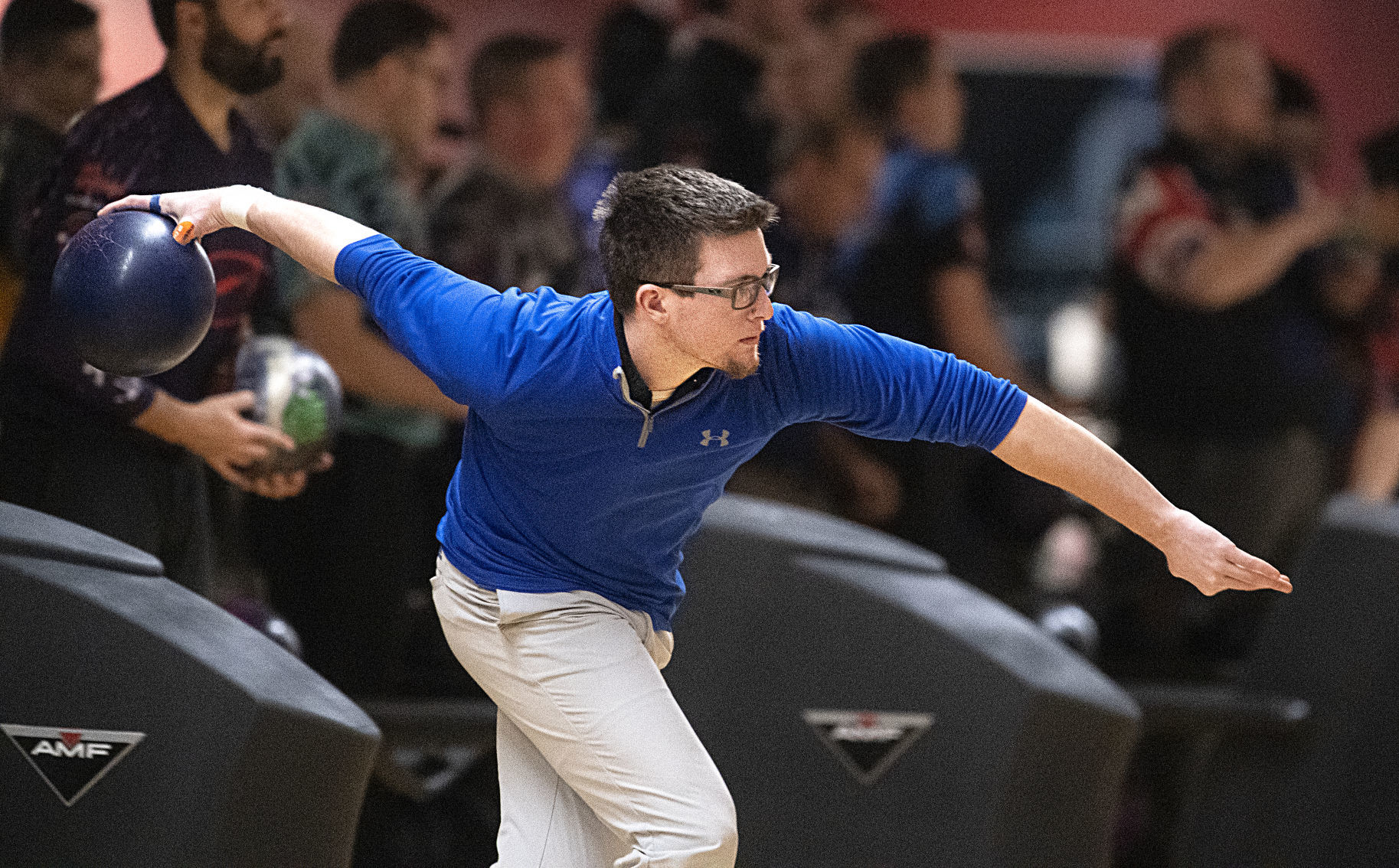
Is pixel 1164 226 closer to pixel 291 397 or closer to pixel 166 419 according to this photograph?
pixel 291 397

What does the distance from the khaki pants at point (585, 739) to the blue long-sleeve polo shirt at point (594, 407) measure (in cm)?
6

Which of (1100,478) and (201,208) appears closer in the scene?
(1100,478)

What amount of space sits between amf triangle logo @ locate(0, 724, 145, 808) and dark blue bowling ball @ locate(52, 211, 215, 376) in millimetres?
557

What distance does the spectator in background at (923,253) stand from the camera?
4430 millimetres

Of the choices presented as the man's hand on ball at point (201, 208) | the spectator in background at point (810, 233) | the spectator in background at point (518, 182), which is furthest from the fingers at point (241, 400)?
the spectator in background at point (810, 233)

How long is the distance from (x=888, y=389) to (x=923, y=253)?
7.07 ft

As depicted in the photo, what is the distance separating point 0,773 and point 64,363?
0.74 metres

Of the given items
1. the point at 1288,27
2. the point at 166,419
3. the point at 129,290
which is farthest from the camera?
the point at 1288,27

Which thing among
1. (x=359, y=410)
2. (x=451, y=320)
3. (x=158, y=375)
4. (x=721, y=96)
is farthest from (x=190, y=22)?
(x=721, y=96)

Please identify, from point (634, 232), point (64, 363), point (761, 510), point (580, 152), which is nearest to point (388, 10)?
point (580, 152)

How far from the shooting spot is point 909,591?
10.2 feet

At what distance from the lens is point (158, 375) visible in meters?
3.04

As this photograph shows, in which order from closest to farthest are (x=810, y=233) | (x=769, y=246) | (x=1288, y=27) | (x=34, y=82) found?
(x=34, y=82), (x=769, y=246), (x=810, y=233), (x=1288, y=27)

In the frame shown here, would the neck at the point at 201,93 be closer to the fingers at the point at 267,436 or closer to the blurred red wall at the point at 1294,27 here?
the fingers at the point at 267,436
